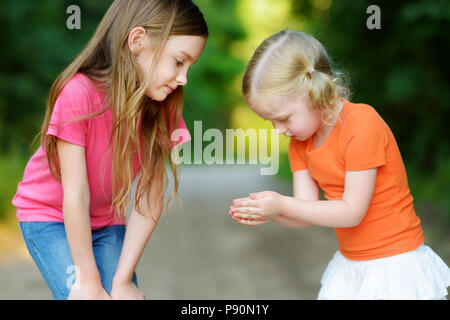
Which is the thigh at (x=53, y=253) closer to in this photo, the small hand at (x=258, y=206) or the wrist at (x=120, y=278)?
the wrist at (x=120, y=278)

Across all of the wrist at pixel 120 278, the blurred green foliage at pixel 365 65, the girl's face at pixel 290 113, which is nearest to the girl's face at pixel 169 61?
the girl's face at pixel 290 113

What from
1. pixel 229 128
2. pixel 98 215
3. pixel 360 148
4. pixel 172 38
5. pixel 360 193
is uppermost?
pixel 172 38

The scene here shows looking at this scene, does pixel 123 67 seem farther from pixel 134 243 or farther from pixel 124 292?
pixel 124 292

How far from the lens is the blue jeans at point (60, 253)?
2.21 m

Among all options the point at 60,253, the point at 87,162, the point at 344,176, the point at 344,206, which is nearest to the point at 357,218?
the point at 344,206

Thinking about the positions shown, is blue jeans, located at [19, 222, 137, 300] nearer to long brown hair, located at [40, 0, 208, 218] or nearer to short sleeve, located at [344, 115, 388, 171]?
long brown hair, located at [40, 0, 208, 218]

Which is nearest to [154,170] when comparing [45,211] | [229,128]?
[45,211]

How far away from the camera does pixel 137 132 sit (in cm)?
234

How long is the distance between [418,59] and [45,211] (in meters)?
4.92

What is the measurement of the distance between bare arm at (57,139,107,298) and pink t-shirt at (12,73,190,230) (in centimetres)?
6

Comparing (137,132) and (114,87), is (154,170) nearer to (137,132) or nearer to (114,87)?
(137,132)

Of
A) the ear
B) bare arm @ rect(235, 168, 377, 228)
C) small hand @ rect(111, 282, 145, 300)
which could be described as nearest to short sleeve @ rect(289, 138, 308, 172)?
bare arm @ rect(235, 168, 377, 228)

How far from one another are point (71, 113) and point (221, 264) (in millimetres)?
3980

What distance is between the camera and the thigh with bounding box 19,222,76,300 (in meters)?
2.20
